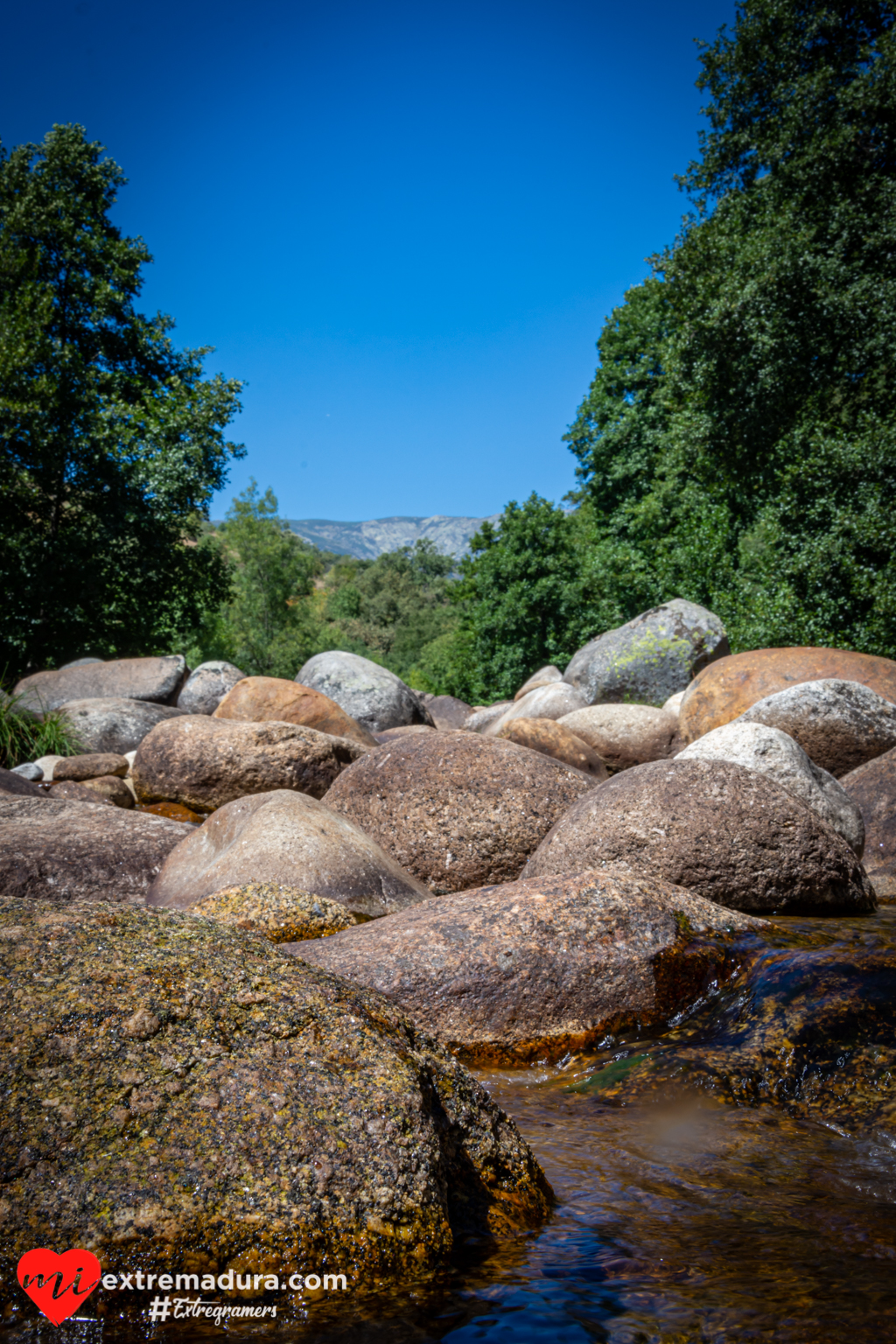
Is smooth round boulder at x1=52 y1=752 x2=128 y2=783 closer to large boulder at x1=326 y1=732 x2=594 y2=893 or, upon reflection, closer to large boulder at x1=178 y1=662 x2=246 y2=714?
large boulder at x1=326 y1=732 x2=594 y2=893

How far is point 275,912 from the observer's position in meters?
5.68

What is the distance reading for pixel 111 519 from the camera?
79.2 feet

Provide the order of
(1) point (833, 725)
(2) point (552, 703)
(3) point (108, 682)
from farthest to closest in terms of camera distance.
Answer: (3) point (108, 682), (2) point (552, 703), (1) point (833, 725)

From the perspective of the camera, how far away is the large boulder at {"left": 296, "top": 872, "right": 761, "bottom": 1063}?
433cm

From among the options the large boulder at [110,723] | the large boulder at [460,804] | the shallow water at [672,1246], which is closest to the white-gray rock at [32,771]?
the large boulder at [110,723]

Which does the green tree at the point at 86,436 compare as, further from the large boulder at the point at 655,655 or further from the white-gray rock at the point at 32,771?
the large boulder at the point at 655,655

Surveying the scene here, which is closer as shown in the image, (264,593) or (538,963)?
(538,963)

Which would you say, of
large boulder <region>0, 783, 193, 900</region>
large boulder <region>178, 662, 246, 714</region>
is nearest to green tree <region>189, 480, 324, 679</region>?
large boulder <region>178, 662, 246, 714</region>

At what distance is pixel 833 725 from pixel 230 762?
25.6ft

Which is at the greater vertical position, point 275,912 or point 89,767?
point 89,767

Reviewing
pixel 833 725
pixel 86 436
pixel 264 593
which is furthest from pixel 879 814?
pixel 264 593

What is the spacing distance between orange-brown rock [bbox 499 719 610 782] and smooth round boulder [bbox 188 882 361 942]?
6.53 m

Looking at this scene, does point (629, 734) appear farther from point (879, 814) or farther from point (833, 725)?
point (879, 814)

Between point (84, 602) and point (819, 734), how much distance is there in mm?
22074
